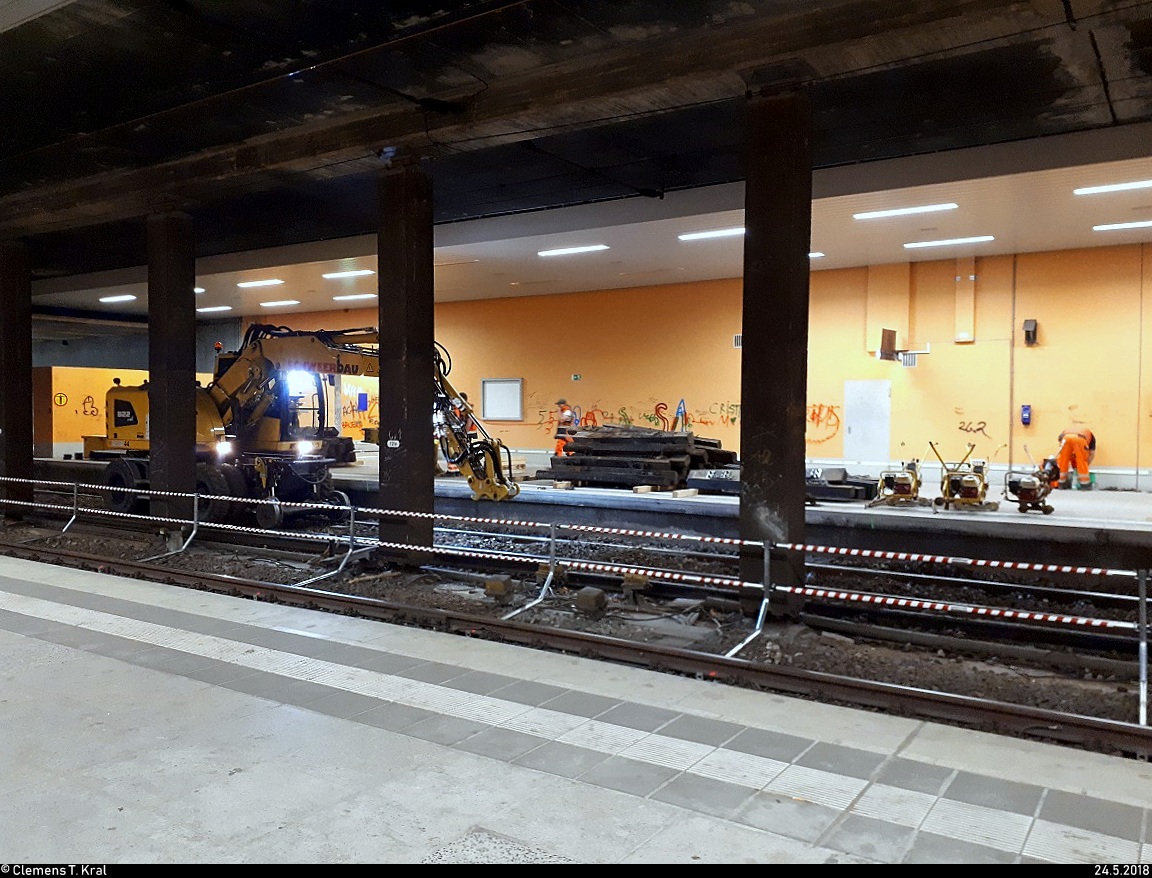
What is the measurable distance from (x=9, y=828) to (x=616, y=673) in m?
4.38

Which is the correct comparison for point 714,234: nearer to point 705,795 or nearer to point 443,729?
point 443,729

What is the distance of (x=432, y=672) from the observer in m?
7.10

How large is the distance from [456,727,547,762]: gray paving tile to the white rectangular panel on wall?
21606 mm

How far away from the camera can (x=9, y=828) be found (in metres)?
4.25

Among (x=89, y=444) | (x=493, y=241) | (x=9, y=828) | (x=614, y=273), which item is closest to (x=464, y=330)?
(x=614, y=273)

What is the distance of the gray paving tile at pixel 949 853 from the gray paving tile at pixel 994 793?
0.55m

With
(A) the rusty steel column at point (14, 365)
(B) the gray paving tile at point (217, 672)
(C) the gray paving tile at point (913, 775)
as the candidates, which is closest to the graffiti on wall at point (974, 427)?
(C) the gray paving tile at point (913, 775)

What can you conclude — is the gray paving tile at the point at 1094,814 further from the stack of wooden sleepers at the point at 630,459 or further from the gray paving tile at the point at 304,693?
the stack of wooden sleepers at the point at 630,459

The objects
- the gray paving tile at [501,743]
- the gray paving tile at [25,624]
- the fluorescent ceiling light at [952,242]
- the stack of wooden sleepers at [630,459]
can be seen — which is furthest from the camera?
the fluorescent ceiling light at [952,242]

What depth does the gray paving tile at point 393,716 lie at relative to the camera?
583 cm

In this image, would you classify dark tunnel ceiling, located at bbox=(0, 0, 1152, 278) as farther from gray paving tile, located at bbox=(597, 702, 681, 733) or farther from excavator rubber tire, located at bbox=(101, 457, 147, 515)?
gray paving tile, located at bbox=(597, 702, 681, 733)

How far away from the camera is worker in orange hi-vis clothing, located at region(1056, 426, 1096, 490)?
699 inches

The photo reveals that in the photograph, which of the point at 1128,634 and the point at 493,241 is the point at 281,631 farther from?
the point at 493,241

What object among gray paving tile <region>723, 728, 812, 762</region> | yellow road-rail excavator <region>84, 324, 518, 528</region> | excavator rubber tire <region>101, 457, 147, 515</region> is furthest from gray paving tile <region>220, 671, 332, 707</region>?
excavator rubber tire <region>101, 457, 147, 515</region>
